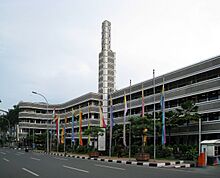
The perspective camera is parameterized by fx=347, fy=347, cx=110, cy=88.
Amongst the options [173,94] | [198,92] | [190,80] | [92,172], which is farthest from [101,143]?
[92,172]

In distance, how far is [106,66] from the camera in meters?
78.0

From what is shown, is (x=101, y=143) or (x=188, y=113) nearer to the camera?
(x=101, y=143)

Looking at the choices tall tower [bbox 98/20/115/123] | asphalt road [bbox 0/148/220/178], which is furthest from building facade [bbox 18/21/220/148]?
asphalt road [bbox 0/148/220/178]

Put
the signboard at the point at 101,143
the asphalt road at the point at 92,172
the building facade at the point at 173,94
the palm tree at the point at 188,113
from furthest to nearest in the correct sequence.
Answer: the building facade at the point at 173,94, the palm tree at the point at 188,113, the signboard at the point at 101,143, the asphalt road at the point at 92,172

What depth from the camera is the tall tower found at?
77.4 metres

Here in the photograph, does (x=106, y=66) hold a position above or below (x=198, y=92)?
above

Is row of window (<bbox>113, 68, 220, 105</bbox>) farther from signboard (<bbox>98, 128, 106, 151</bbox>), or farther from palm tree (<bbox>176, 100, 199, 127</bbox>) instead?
signboard (<bbox>98, 128, 106, 151</bbox>)

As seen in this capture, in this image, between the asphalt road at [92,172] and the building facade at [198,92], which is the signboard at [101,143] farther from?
the asphalt road at [92,172]

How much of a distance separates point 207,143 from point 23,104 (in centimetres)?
7174

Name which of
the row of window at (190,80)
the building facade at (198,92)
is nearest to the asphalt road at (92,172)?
the building facade at (198,92)

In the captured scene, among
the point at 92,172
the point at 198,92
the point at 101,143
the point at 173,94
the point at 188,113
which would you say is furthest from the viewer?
the point at 173,94

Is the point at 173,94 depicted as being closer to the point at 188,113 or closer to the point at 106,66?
the point at 188,113

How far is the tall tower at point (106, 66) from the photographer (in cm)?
7738

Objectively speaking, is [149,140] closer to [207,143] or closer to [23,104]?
[207,143]
